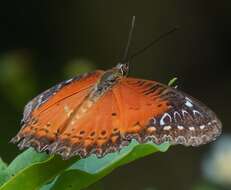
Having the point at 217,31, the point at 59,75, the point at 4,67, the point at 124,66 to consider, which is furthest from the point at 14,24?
the point at 124,66

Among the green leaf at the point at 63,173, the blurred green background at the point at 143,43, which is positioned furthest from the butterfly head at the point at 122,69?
the blurred green background at the point at 143,43

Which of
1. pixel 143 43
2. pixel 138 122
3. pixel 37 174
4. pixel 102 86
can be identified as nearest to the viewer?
pixel 37 174

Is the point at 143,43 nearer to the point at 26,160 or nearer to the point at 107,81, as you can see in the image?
the point at 107,81

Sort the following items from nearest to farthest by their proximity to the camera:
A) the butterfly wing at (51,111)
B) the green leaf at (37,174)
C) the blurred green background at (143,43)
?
the green leaf at (37,174) < the butterfly wing at (51,111) < the blurred green background at (143,43)

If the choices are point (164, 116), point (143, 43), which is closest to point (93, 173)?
point (164, 116)

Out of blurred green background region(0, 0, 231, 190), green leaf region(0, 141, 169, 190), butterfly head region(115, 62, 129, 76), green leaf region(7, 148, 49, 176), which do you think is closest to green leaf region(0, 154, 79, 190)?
green leaf region(0, 141, 169, 190)

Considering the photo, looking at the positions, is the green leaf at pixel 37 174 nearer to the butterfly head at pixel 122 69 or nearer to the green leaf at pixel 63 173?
the green leaf at pixel 63 173
